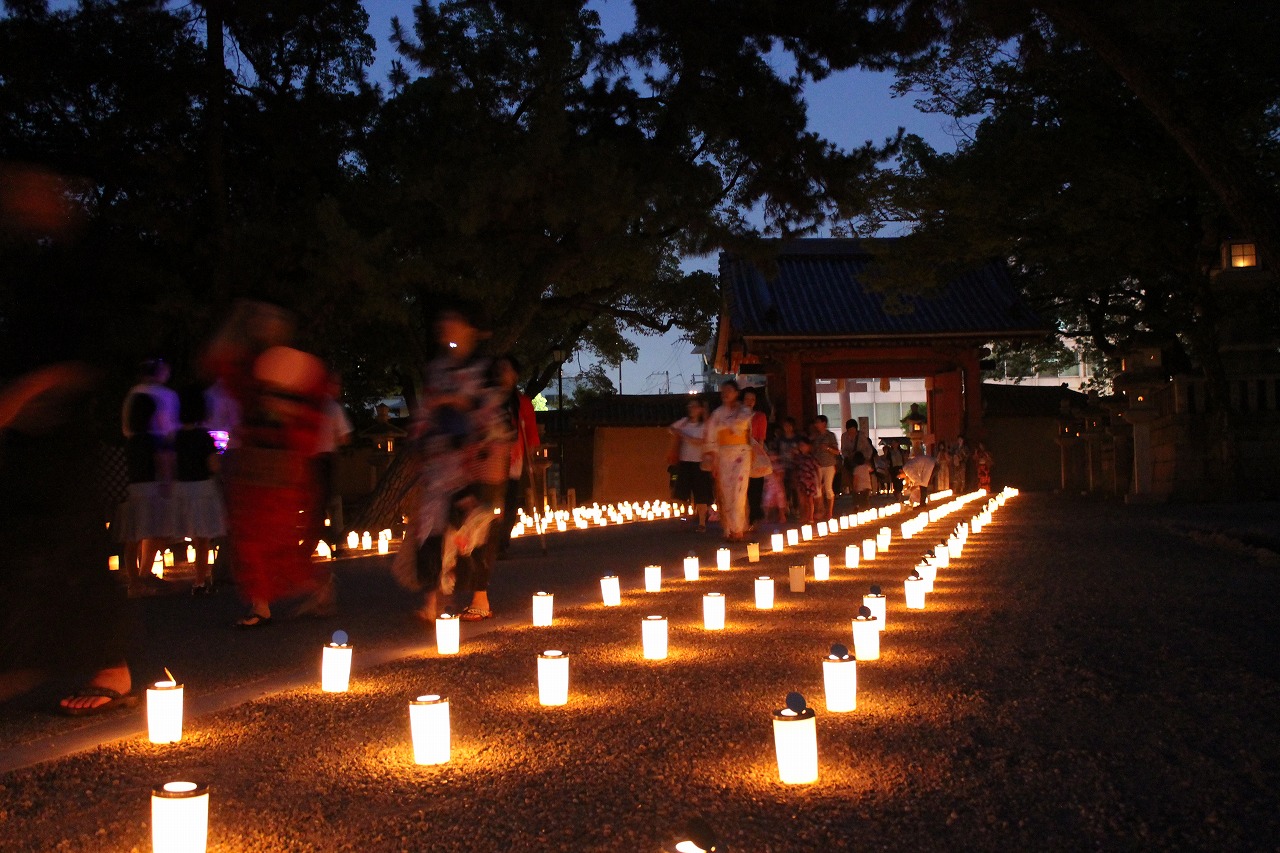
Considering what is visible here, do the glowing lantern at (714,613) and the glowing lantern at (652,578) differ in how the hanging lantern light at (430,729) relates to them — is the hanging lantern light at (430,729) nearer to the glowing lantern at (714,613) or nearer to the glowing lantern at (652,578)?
the glowing lantern at (714,613)

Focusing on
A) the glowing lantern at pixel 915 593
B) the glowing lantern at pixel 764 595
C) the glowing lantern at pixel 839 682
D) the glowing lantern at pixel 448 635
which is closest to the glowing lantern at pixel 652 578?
the glowing lantern at pixel 764 595

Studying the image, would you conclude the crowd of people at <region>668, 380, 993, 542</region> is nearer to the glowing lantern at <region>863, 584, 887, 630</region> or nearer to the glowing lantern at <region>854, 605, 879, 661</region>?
the glowing lantern at <region>863, 584, 887, 630</region>

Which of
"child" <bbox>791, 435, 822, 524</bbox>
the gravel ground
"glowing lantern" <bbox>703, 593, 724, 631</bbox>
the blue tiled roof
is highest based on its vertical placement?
the blue tiled roof

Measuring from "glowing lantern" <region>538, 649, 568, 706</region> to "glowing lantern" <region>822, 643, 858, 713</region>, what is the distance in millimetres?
926

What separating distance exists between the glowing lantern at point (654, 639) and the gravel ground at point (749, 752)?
0.09 meters

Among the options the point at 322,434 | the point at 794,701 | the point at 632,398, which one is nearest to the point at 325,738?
the point at 794,701

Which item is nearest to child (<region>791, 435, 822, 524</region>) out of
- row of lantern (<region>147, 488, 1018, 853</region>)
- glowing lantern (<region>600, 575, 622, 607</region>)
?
glowing lantern (<region>600, 575, 622, 607</region>)

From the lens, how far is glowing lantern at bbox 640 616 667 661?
17.7ft

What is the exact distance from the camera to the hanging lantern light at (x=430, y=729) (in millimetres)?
3549

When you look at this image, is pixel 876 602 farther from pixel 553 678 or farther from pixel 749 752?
pixel 749 752

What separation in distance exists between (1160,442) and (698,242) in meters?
11.0

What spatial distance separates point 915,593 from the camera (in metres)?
7.11

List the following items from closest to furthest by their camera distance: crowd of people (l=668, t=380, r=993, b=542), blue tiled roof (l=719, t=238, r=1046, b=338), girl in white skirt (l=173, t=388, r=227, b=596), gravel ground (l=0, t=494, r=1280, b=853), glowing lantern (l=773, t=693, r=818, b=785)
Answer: gravel ground (l=0, t=494, r=1280, b=853), glowing lantern (l=773, t=693, r=818, b=785), girl in white skirt (l=173, t=388, r=227, b=596), crowd of people (l=668, t=380, r=993, b=542), blue tiled roof (l=719, t=238, r=1046, b=338)

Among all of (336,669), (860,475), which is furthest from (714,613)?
(860,475)
